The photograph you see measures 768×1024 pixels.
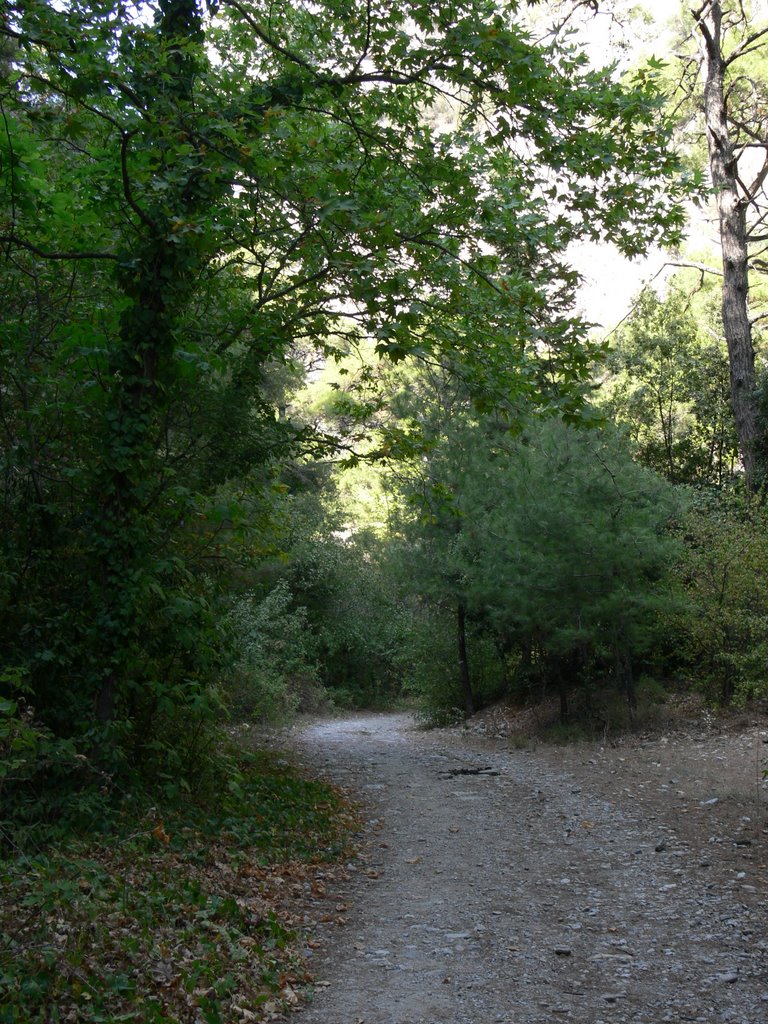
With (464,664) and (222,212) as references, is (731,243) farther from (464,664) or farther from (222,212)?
(222,212)

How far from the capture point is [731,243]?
1667 cm

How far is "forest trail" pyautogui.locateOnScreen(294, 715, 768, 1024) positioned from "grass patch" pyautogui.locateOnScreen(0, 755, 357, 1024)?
1.14 feet

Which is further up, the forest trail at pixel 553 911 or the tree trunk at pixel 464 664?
the tree trunk at pixel 464 664

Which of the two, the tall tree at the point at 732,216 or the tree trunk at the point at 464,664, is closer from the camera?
the tall tree at the point at 732,216

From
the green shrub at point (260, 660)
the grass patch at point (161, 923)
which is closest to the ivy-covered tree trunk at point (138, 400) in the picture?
the grass patch at point (161, 923)

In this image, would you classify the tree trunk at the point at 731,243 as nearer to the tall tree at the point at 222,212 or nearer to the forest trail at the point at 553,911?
the forest trail at the point at 553,911

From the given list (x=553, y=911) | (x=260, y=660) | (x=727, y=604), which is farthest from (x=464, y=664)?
(x=553, y=911)

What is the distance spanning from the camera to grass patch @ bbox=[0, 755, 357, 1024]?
3.74 m

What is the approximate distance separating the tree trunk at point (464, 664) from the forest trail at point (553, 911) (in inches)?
354

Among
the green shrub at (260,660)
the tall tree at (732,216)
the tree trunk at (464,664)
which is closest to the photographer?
the green shrub at (260,660)

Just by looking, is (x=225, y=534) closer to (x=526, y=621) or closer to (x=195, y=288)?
(x=195, y=288)

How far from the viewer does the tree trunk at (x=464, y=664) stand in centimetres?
1998

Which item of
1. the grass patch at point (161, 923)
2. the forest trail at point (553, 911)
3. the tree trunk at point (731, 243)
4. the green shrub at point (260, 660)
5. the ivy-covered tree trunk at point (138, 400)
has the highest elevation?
the tree trunk at point (731, 243)

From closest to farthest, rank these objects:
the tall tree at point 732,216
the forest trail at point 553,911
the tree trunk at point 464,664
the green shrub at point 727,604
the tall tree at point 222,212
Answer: the forest trail at point 553,911 < the tall tree at point 222,212 < the green shrub at point 727,604 < the tall tree at point 732,216 < the tree trunk at point 464,664
